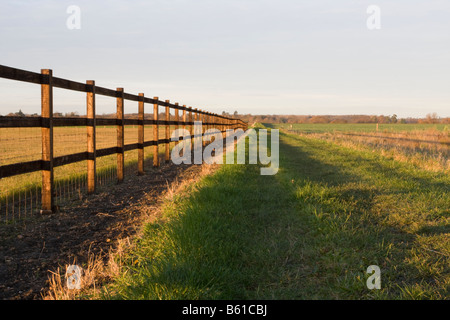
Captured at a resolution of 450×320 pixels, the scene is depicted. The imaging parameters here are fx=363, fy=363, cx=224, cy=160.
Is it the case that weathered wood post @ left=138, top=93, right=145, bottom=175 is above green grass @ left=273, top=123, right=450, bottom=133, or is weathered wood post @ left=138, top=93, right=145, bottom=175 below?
below

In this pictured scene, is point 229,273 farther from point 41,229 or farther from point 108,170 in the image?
point 108,170

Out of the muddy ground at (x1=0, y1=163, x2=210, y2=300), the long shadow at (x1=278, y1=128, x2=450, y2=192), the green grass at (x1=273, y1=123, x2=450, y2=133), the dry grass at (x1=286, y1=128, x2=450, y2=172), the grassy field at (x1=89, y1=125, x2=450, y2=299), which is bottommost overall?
the muddy ground at (x1=0, y1=163, x2=210, y2=300)

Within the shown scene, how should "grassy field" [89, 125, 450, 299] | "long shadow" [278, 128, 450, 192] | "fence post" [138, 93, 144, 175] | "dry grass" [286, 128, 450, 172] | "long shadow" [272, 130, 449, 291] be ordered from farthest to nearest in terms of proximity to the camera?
"dry grass" [286, 128, 450, 172]
"fence post" [138, 93, 144, 175]
"long shadow" [278, 128, 450, 192]
"long shadow" [272, 130, 449, 291]
"grassy field" [89, 125, 450, 299]

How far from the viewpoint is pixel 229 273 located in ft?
11.0

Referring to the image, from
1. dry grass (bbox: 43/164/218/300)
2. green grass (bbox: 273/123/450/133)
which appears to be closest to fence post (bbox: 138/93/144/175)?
dry grass (bbox: 43/164/218/300)

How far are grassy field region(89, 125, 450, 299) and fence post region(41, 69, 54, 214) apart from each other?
6.50ft

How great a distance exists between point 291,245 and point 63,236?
3116 millimetres

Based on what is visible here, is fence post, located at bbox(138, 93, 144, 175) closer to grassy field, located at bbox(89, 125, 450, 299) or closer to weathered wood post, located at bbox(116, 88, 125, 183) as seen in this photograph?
weathered wood post, located at bbox(116, 88, 125, 183)

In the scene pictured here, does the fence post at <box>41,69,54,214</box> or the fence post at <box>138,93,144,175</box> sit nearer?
the fence post at <box>41,69,54,214</box>

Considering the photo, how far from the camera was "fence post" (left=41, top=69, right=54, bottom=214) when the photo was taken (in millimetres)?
5938

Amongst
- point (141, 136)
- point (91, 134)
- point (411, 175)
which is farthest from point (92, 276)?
point (411, 175)

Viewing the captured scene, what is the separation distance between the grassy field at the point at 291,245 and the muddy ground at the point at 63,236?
70cm
